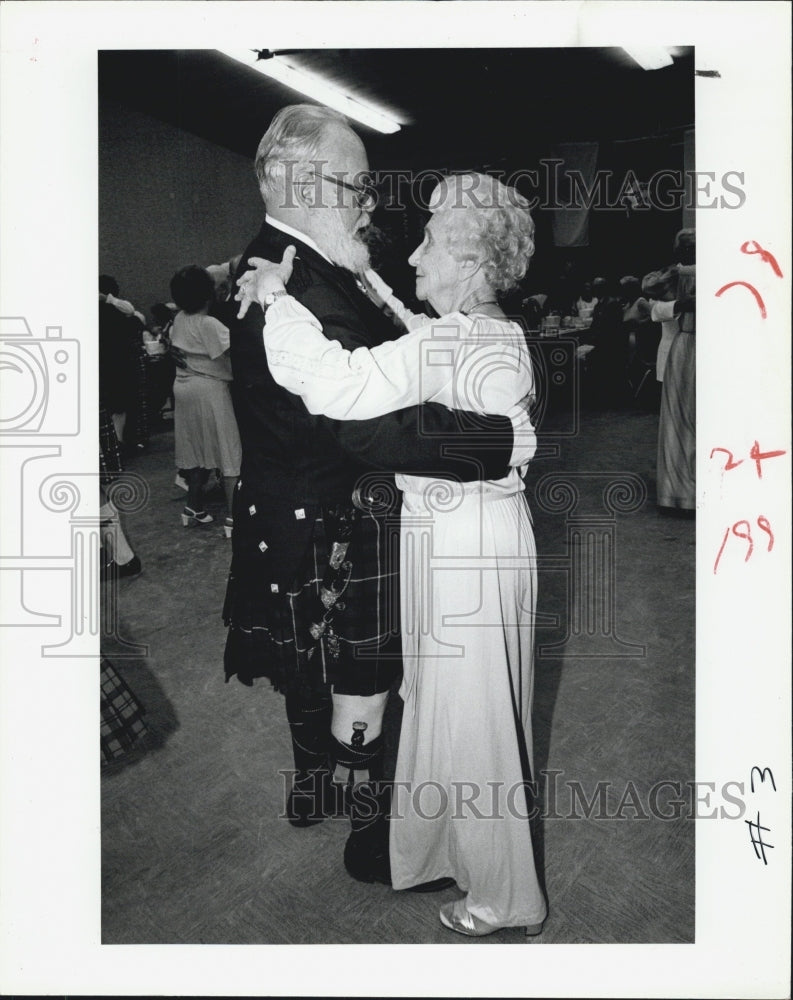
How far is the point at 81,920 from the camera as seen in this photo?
155 cm

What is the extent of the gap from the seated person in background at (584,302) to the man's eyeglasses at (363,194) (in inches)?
21.9

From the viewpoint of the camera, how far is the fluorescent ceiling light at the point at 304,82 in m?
1.46

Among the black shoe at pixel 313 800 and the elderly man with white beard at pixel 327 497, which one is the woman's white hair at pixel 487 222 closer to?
the elderly man with white beard at pixel 327 497

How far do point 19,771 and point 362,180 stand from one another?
4.45 ft

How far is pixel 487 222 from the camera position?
4.40 ft

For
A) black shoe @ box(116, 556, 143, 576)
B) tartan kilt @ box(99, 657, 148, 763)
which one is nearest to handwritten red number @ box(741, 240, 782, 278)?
black shoe @ box(116, 556, 143, 576)

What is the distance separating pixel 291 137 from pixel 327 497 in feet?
2.29

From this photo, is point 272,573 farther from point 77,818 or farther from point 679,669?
point 679,669

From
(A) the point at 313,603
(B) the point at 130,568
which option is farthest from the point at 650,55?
(B) the point at 130,568

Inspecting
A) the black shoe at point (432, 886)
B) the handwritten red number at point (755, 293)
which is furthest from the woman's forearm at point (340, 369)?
the black shoe at point (432, 886)

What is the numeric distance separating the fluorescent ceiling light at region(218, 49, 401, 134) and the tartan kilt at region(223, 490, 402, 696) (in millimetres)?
781

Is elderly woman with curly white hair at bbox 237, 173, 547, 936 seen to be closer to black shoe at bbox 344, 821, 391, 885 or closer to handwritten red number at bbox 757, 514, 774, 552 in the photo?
black shoe at bbox 344, 821, 391, 885

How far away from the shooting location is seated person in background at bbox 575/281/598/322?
1.78 metres

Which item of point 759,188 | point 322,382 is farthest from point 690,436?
point 322,382
